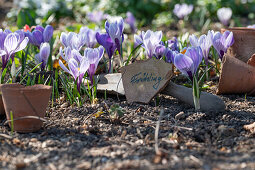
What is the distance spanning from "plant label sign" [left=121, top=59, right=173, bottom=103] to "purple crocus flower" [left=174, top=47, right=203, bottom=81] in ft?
0.51

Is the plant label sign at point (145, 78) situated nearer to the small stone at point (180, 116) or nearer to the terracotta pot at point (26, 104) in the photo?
the small stone at point (180, 116)

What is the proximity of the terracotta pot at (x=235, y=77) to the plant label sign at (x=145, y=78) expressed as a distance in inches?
13.8

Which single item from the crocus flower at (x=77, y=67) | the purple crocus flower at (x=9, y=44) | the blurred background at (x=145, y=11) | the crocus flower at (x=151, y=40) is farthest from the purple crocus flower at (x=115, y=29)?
the blurred background at (x=145, y=11)

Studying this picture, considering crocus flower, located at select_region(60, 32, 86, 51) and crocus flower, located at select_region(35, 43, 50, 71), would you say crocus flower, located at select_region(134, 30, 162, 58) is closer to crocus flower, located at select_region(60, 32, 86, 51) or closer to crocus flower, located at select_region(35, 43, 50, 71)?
crocus flower, located at select_region(60, 32, 86, 51)

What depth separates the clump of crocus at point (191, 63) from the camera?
1.96 m

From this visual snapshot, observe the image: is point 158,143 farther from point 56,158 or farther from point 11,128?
point 11,128

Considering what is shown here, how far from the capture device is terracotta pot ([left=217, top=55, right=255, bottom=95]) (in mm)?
2250

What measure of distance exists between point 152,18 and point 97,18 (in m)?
1.42

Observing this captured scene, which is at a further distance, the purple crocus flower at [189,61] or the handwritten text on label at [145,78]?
the handwritten text on label at [145,78]

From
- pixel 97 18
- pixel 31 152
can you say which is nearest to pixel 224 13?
pixel 97 18

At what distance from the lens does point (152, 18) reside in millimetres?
5562

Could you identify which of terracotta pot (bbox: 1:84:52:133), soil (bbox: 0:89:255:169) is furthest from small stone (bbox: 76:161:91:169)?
terracotta pot (bbox: 1:84:52:133)

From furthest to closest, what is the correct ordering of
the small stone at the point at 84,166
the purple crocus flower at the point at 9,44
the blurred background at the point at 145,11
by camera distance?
the blurred background at the point at 145,11 < the purple crocus flower at the point at 9,44 < the small stone at the point at 84,166

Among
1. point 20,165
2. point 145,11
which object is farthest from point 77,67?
point 145,11
